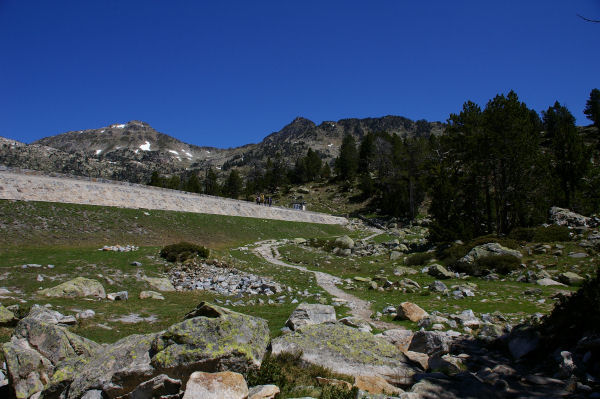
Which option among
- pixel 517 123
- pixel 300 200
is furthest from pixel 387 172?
pixel 517 123

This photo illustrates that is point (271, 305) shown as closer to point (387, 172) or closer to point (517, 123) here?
point (517, 123)

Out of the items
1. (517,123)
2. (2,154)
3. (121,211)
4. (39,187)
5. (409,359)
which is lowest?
(409,359)

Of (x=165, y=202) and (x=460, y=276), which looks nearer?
(x=460, y=276)

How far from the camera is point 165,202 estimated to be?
148 feet

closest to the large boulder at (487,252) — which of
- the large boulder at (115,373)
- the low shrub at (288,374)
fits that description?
the low shrub at (288,374)

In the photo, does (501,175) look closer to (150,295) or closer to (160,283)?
(160,283)

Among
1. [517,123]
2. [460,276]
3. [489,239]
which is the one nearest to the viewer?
[460,276]

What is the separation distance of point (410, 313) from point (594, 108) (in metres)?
139

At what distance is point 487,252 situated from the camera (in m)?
21.8

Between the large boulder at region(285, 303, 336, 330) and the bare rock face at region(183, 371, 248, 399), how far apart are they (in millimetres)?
4843

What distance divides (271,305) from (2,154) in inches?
8846

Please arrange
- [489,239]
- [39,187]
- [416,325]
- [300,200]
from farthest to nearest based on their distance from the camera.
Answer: [300,200], [39,187], [489,239], [416,325]

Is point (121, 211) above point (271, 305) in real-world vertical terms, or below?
above

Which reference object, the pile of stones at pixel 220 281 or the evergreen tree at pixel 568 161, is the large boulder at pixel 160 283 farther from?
the evergreen tree at pixel 568 161
